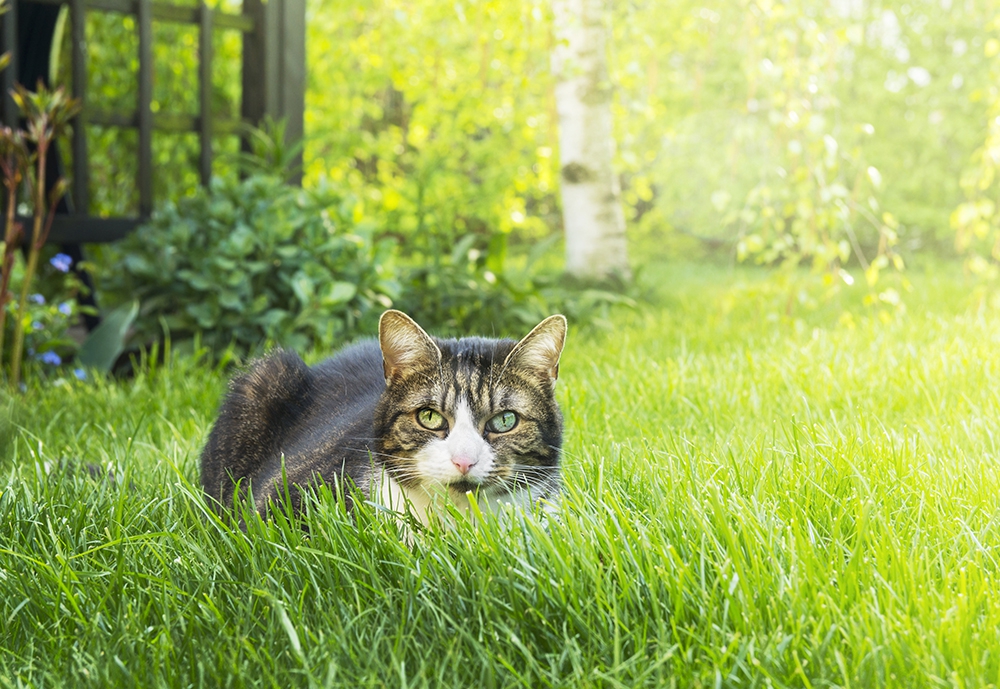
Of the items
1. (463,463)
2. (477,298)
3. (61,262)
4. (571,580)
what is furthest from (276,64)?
(571,580)

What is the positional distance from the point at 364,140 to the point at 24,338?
16.6ft

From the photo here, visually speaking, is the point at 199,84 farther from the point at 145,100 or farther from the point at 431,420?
the point at 431,420

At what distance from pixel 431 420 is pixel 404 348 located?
178mm

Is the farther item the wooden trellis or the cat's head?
the wooden trellis

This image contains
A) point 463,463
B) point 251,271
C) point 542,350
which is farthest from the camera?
point 251,271

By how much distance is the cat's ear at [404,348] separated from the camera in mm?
1979

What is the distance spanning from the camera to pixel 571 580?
151cm

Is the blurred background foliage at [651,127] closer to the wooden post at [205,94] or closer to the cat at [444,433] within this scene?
the wooden post at [205,94]

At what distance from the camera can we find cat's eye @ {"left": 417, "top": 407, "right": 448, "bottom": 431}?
1952 millimetres

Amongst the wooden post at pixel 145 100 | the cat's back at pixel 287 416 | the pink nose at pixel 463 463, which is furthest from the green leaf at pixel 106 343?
the pink nose at pixel 463 463

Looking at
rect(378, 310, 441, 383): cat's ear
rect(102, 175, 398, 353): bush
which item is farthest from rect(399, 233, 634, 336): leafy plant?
rect(378, 310, 441, 383): cat's ear

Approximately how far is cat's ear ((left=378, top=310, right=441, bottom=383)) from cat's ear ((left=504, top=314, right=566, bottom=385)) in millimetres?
175

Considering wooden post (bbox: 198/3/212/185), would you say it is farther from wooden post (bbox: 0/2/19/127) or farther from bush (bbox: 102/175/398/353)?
wooden post (bbox: 0/2/19/127)

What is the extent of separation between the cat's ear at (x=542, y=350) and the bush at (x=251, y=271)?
7.46 ft
